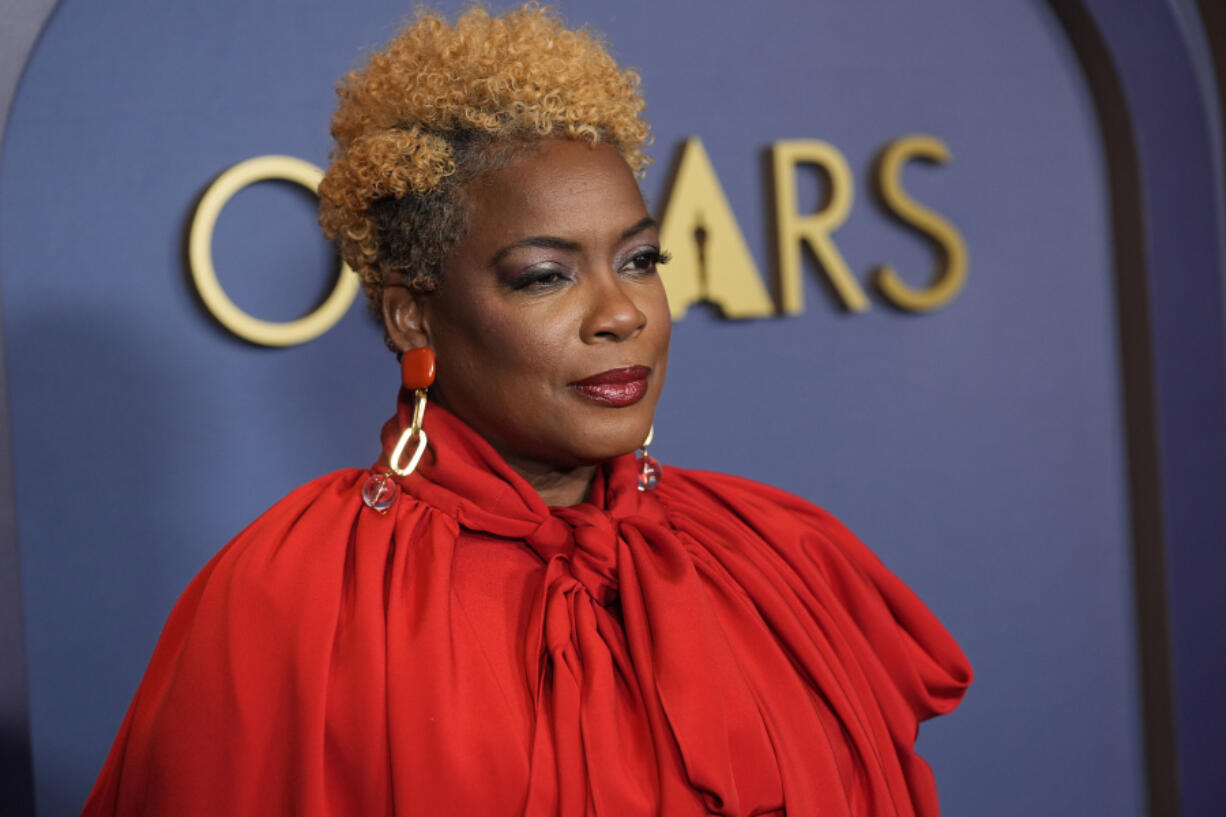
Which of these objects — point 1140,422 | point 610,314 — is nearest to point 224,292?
point 610,314

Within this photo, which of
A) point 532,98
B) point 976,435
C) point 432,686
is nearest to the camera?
point 432,686

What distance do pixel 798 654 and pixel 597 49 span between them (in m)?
0.69

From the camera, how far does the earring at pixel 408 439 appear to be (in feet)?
4.23

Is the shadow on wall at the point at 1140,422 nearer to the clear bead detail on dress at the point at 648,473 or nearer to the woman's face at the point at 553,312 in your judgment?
the clear bead detail on dress at the point at 648,473

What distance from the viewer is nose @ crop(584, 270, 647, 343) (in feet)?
4.07

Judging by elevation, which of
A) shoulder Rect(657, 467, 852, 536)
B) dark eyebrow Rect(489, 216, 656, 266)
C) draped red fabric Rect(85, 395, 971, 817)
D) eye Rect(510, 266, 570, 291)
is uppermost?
dark eyebrow Rect(489, 216, 656, 266)

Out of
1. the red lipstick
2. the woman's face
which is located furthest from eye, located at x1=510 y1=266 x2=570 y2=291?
the red lipstick

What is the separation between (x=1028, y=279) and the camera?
101 inches

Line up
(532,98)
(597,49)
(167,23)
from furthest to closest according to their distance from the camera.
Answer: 1. (167,23)
2. (597,49)
3. (532,98)

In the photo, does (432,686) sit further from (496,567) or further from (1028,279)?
(1028,279)

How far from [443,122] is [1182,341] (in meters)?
1.90

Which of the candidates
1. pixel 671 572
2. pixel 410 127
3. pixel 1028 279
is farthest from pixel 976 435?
pixel 410 127

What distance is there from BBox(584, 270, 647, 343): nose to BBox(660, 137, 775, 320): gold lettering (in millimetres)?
959

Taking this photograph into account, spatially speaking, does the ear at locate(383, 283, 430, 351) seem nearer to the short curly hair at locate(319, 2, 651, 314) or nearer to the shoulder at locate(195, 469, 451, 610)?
the short curly hair at locate(319, 2, 651, 314)
